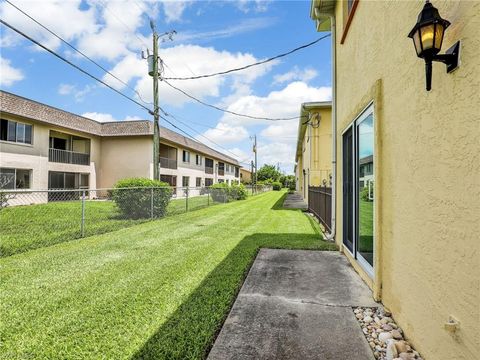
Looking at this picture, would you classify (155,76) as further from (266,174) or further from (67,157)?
(266,174)

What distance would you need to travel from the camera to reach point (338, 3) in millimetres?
6078

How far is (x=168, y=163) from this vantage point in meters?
24.6

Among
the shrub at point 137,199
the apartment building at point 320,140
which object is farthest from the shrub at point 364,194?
the apartment building at point 320,140

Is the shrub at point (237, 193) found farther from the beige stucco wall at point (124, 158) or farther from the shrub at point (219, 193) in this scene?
the beige stucco wall at point (124, 158)

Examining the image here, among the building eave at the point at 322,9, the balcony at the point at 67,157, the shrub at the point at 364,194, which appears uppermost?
the building eave at the point at 322,9

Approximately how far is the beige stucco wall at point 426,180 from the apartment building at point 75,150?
694 inches

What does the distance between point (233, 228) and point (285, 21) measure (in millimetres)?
7096

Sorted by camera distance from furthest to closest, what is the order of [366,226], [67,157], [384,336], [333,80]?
[67,157] < [333,80] < [366,226] < [384,336]

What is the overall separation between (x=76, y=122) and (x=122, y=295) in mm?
19327

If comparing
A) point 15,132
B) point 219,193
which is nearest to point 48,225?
point 15,132

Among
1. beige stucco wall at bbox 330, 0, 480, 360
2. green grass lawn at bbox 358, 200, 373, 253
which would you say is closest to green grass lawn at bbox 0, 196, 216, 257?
green grass lawn at bbox 358, 200, 373, 253

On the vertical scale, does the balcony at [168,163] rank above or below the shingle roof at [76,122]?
below

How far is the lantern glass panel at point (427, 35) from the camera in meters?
1.80

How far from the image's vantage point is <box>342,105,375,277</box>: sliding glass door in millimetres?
3852
